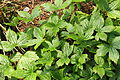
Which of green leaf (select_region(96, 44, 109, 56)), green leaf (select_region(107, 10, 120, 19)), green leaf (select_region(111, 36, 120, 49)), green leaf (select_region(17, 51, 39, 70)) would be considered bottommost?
green leaf (select_region(17, 51, 39, 70))

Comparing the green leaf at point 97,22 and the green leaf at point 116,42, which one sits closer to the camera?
the green leaf at point 116,42

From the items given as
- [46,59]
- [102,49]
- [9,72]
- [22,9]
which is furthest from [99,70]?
[22,9]

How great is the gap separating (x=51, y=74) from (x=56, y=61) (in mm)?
145

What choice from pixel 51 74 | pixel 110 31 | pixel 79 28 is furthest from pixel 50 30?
pixel 110 31

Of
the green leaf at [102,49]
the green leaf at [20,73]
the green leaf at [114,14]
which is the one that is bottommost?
the green leaf at [20,73]

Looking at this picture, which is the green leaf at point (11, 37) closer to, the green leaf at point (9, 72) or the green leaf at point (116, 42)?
the green leaf at point (9, 72)

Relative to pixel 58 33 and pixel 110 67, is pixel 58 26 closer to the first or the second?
pixel 58 33

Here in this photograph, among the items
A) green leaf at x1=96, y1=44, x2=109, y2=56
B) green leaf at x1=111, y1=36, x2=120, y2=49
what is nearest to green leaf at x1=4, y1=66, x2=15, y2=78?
green leaf at x1=96, y1=44, x2=109, y2=56

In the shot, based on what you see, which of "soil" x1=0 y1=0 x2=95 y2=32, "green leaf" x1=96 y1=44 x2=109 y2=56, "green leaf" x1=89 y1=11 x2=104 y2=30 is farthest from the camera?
"soil" x1=0 y1=0 x2=95 y2=32

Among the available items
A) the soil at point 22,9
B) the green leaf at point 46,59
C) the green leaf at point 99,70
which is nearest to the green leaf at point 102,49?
the green leaf at point 99,70

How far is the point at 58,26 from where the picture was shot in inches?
73.4

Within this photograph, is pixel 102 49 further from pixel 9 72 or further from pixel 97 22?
pixel 9 72

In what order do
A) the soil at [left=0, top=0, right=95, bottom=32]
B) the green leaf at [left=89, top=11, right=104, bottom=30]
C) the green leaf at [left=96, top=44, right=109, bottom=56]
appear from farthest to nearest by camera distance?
the soil at [left=0, top=0, right=95, bottom=32] < the green leaf at [left=89, top=11, right=104, bottom=30] < the green leaf at [left=96, top=44, right=109, bottom=56]

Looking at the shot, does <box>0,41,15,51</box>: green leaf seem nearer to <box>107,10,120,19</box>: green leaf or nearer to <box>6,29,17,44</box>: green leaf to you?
<box>6,29,17,44</box>: green leaf
